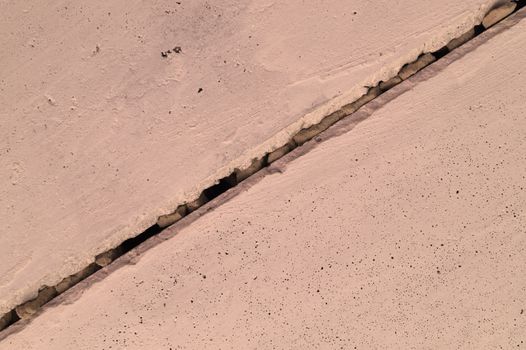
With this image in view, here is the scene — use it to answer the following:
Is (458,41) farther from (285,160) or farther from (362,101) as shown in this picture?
(285,160)

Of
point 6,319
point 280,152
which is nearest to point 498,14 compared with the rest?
point 280,152

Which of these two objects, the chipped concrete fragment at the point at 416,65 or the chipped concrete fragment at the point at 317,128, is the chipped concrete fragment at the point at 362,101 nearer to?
the chipped concrete fragment at the point at 317,128

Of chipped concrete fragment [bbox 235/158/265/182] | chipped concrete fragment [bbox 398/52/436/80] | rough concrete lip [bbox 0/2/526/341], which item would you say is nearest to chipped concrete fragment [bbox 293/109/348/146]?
rough concrete lip [bbox 0/2/526/341]

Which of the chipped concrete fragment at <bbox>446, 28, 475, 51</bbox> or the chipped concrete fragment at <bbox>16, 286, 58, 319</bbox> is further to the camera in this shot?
the chipped concrete fragment at <bbox>446, 28, 475, 51</bbox>

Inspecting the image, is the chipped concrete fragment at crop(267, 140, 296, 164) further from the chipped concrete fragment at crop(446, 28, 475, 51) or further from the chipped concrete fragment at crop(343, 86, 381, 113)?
the chipped concrete fragment at crop(446, 28, 475, 51)

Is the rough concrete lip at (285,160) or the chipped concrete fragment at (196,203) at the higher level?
the chipped concrete fragment at (196,203)

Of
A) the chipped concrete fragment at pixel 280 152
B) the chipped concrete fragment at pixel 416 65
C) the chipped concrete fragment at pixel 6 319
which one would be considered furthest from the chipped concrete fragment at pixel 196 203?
the chipped concrete fragment at pixel 416 65
